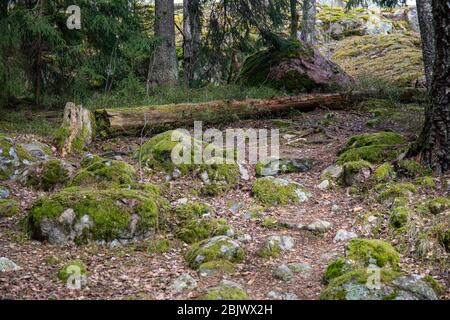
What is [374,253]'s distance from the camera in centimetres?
452

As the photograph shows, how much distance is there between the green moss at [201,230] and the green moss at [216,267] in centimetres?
72

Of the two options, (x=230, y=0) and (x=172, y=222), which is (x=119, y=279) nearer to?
(x=172, y=222)

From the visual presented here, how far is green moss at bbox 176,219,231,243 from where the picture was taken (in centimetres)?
528

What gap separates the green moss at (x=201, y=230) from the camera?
5.28 meters

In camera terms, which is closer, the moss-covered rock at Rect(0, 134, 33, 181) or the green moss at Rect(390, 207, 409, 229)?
the green moss at Rect(390, 207, 409, 229)

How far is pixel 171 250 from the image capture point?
508 centimetres

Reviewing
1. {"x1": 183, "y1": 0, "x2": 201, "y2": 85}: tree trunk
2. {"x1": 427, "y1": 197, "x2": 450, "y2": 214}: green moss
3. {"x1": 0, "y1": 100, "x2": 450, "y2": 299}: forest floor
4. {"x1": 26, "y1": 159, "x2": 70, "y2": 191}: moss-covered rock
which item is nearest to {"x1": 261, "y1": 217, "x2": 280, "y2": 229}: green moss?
{"x1": 0, "y1": 100, "x2": 450, "y2": 299}: forest floor

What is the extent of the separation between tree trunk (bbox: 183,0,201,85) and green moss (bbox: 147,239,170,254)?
962 cm

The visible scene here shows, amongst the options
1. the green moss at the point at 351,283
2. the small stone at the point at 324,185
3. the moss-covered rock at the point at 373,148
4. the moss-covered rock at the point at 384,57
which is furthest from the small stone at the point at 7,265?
the moss-covered rock at the point at 384,57

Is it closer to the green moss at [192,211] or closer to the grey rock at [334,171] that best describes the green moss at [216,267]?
the green moss at [192,211]

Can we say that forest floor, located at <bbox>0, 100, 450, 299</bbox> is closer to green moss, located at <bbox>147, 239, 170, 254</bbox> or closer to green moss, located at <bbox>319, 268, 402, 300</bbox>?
green moss, located at <bbox>147, 239, 170, 254</bbox>

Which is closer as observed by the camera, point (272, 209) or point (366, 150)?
point (272, 209)
